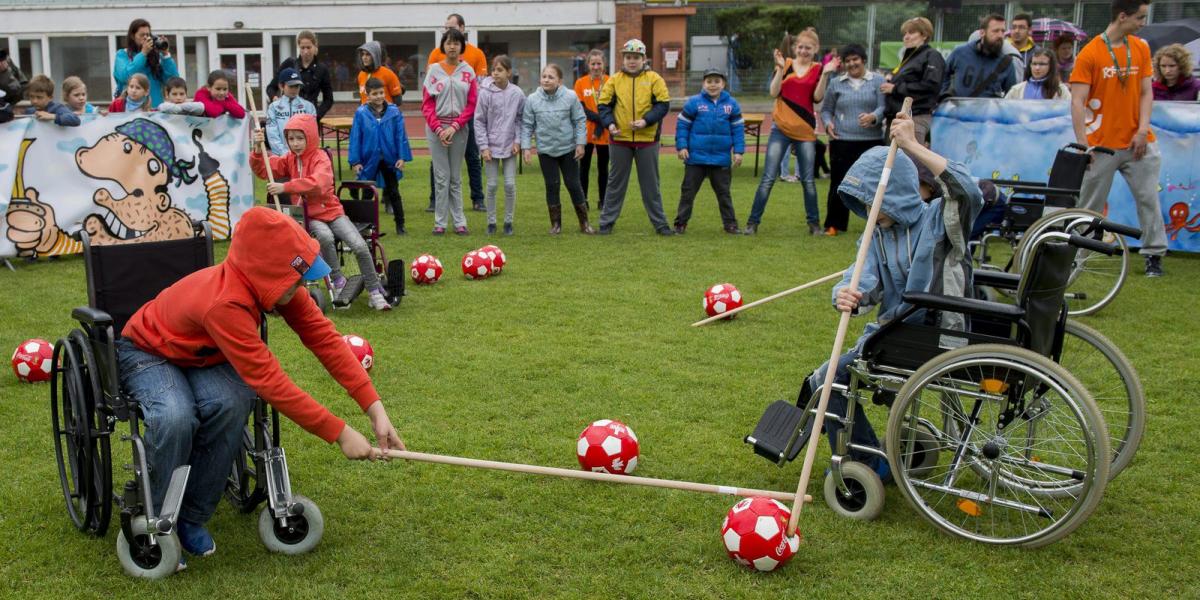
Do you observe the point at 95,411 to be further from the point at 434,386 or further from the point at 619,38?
the point at 619,38

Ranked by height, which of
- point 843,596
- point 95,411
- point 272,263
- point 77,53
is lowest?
point 843,596

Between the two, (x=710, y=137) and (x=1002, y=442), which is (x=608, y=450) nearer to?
(x=1002, y=442)

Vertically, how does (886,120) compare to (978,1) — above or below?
below

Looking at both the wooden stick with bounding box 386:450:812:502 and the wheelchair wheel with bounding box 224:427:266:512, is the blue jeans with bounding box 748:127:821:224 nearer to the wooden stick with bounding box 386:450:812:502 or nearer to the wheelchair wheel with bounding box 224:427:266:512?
the wooden stick with bounding box 386:450:812:502

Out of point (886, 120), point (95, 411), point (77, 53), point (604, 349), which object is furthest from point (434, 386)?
point (77, 53)

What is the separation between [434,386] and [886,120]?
668cm

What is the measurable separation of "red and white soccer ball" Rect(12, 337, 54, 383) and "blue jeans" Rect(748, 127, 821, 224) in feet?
24.1

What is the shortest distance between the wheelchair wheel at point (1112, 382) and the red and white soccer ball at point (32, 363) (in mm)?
5455

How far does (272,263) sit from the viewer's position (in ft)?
12.3

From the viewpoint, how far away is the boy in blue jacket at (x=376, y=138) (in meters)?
11.1

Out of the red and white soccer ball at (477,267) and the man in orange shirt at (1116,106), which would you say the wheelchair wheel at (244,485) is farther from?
the man in orange shirt at (1116,106)

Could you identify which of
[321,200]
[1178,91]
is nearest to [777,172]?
[1178,91]

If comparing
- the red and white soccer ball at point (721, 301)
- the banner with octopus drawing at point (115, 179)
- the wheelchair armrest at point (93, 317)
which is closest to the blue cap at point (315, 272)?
the wheelchair armrest at point (93, 317)

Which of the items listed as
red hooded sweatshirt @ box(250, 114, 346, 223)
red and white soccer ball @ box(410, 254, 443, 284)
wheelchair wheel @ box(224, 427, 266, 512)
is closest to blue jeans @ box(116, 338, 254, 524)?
wheelchair wheel @ box(224, 427, 266, 512)
